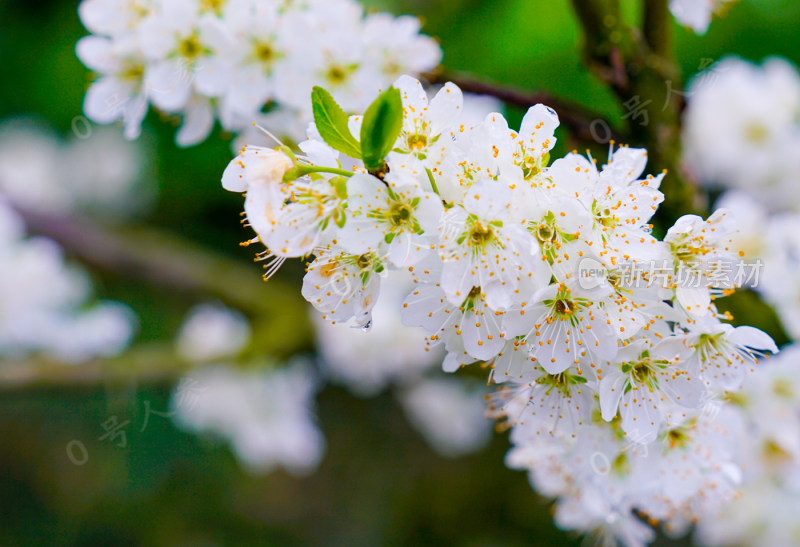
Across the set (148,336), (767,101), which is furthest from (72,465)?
(767,101)

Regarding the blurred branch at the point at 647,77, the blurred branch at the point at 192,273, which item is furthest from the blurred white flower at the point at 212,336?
the blurred branch at the point at 647,77

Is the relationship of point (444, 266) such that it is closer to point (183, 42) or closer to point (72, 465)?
point (183, 42)

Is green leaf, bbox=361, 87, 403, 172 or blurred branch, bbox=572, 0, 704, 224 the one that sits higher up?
green leaf, bbox=361, 87, 403, 172

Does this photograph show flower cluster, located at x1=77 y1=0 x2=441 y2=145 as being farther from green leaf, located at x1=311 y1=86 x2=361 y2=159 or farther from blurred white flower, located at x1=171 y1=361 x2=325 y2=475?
blurred white flower, located at x1=171 y1=361 x2=325 y2=475

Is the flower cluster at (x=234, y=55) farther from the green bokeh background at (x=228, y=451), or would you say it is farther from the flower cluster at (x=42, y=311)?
the green bokeh background at (x=228, y=451)

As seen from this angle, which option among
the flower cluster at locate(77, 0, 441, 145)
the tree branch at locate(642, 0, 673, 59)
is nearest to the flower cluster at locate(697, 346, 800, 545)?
the tree branch at locate(642, 0, 673, 59)
